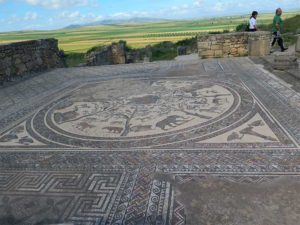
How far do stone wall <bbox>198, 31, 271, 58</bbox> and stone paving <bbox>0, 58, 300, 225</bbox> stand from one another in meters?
2.93

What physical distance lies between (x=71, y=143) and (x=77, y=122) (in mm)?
838

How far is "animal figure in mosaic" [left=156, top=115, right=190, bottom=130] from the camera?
14.1 feet

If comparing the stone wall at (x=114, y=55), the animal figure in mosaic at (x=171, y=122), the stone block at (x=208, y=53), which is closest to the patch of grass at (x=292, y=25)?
the stone block at (x=208, y=53)

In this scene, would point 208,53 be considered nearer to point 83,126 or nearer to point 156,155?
point 83,126

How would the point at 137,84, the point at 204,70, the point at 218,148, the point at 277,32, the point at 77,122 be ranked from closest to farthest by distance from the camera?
the point at 218,148 → the point at 77,122 → the point at 137,84 → the point at 204,70 → the point at 277,32

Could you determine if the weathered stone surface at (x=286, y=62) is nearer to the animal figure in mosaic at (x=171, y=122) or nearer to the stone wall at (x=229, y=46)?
the stone wall at (x=229, y=46)

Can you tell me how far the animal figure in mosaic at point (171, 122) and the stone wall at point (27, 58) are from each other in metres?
5.56

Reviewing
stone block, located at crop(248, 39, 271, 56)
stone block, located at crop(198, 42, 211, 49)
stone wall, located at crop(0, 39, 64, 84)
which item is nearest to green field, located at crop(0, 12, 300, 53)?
stone wall, located at crop(0, 39, 64, 84)

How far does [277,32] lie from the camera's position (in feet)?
29.4

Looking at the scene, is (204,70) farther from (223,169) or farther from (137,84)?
(223,169)

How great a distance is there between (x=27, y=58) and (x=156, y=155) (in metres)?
7.14

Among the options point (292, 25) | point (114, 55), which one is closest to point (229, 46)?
point (292, 25)

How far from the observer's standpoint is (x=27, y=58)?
30.0ft

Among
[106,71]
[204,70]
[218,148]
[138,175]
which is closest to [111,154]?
[138,175]
